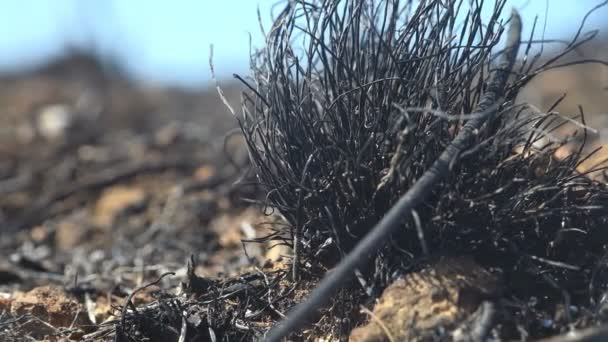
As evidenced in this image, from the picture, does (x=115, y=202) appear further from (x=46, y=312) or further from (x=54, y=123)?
(x=54, y=123)

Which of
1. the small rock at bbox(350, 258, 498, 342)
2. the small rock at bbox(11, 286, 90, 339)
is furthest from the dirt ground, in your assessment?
the small rock at bbox(350, 258, 498, 342)

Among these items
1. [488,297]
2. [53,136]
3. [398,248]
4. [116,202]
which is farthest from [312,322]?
[53,136]

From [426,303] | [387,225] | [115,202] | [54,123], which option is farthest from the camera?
[54,123]

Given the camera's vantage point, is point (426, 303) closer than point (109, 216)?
Yes

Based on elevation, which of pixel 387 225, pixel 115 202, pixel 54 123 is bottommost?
pixel 54 123

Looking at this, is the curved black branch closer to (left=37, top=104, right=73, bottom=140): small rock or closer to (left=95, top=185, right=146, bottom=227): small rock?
(left=95, top=185, right=146, bottom=227): small rock

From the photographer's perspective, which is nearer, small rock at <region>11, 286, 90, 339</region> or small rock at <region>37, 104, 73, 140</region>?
small rock at <region>11, 286, 90, 339</region>

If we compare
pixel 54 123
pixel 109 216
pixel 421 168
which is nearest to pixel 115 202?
pixel 109 216

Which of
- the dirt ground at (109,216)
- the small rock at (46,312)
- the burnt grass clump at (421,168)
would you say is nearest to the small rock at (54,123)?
the dirt ground at (109,216)

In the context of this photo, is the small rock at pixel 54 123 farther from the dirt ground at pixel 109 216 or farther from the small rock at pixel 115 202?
the small rock at pixel 115 202
